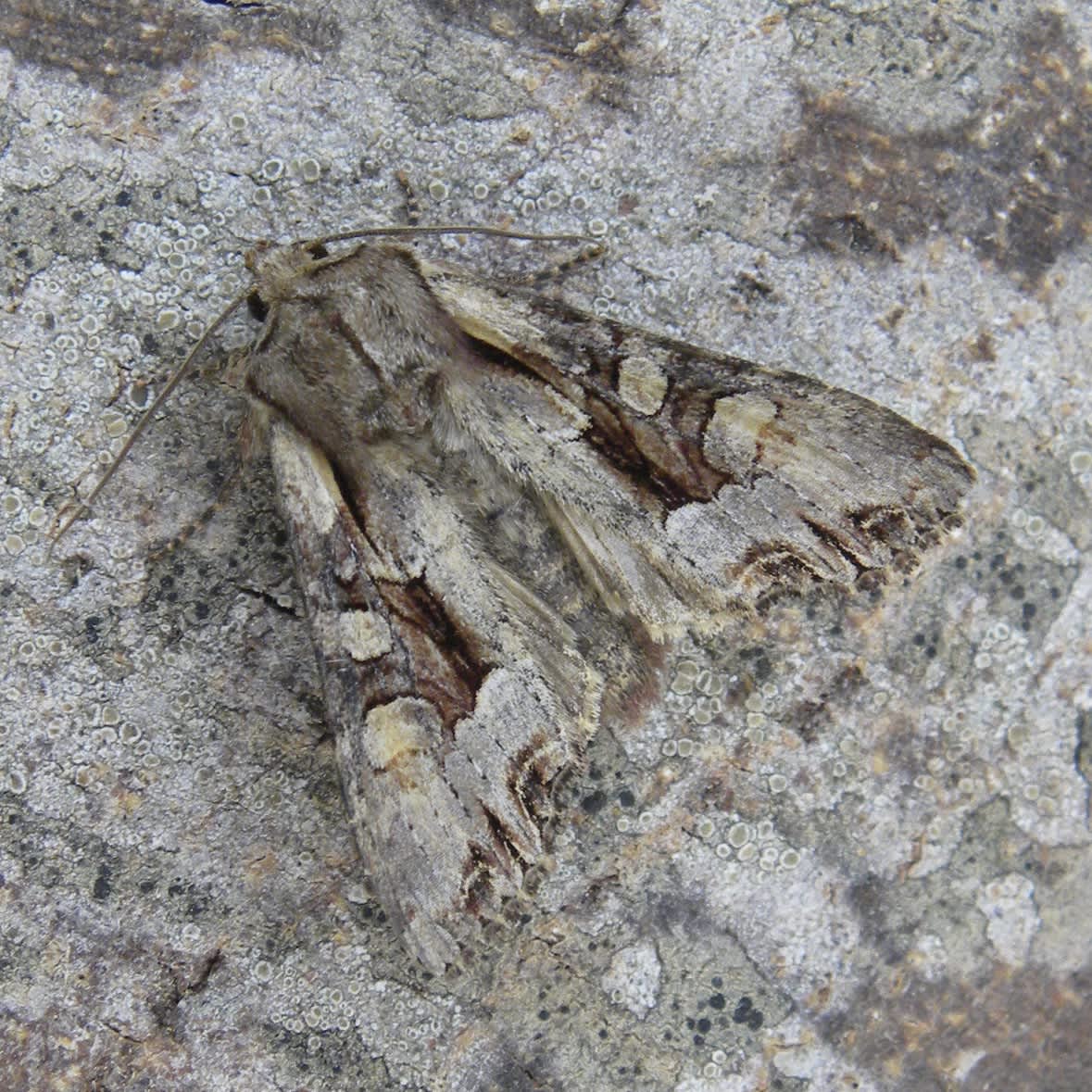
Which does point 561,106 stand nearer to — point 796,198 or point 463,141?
point 463,141

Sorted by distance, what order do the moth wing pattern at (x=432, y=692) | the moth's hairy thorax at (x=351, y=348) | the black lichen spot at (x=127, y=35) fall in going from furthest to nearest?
1. the black lichen spot at (x=127, y=35)
2. the moth's hairy thorax at (x=351, y=348)
3. the moth wing pattern at (x=432, y=692)

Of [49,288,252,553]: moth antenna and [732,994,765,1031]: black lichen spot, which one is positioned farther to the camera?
[732,994,765,1031]: black lichen spot

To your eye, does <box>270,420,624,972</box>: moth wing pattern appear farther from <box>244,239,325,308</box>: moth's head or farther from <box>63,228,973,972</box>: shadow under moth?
<box>244,239,325,308</box>: moth's head

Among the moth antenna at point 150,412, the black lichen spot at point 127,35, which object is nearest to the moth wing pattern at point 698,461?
the moth antenna at point 150,412

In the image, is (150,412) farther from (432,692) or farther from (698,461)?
(698,461)

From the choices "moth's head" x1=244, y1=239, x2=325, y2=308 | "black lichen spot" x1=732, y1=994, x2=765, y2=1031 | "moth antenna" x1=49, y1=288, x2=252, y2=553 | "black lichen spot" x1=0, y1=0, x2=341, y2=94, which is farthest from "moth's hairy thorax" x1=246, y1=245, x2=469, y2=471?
"black lichen spot" x1=732, y1=994, x2=765, y2=1031

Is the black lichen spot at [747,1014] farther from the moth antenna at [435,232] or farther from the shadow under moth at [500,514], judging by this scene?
the moth antenna at [435,232]

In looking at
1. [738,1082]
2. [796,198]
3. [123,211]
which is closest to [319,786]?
[738,1082]
